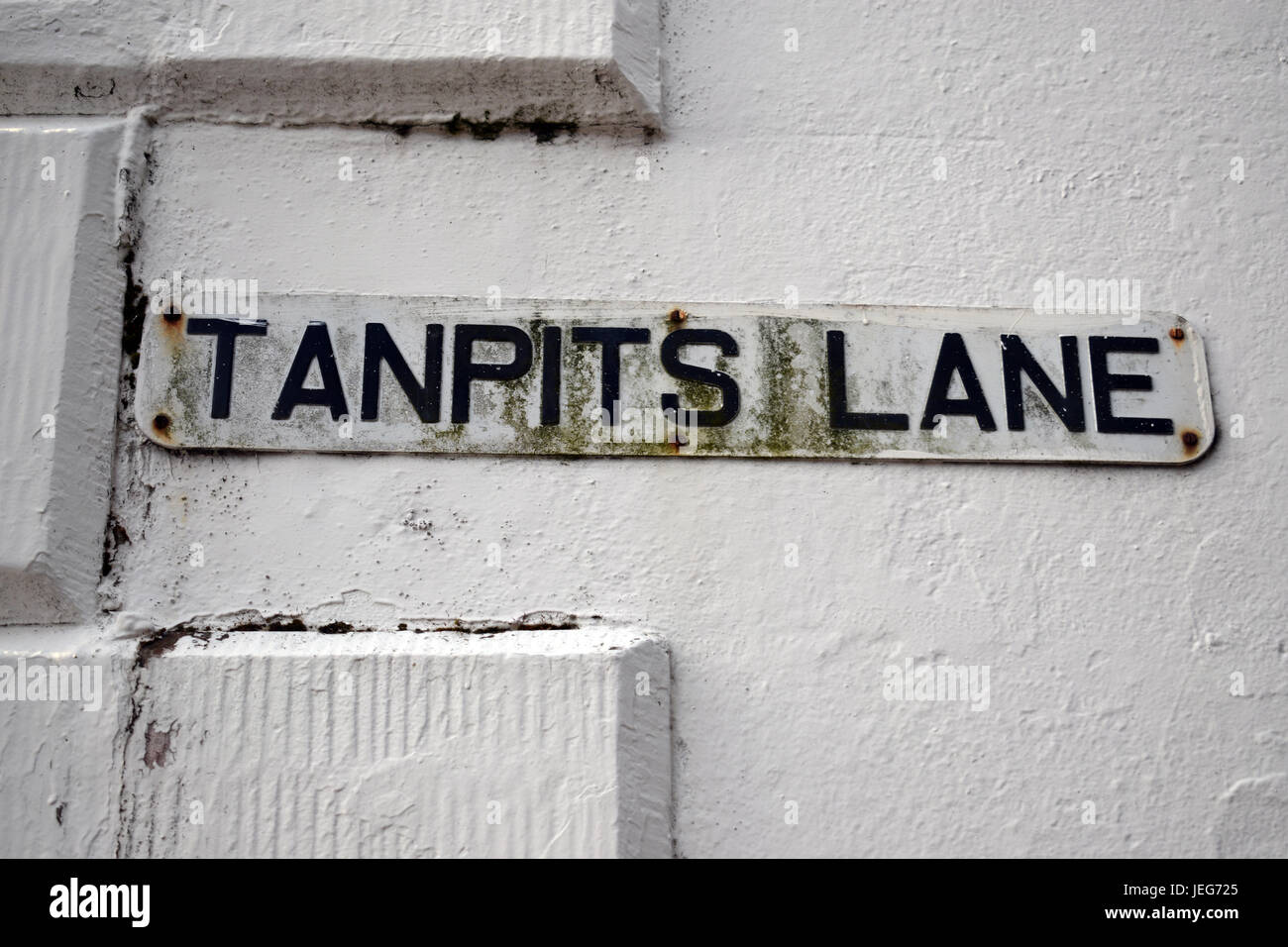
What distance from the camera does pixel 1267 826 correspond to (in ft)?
4.76

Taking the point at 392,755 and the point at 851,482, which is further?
the point at 851,482

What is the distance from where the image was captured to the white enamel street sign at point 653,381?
1556mm

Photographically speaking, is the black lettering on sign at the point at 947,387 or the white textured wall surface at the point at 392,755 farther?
the black lettering on sign at the point at 947,387

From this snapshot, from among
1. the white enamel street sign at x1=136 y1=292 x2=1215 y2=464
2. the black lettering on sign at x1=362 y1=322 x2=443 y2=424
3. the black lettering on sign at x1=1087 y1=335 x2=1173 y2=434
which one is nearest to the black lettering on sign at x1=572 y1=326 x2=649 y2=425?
the white enamel street sign at x1=136 y1=292 x2=1215 y2=464

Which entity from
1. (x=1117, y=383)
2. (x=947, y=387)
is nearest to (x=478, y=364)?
(x=947, y=387)

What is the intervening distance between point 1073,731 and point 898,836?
1.06 ft

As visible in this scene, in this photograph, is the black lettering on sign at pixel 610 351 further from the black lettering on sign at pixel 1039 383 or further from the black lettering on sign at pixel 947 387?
the black lettering on sign at pixel 1039 383

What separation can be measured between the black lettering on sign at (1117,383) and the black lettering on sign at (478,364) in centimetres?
96

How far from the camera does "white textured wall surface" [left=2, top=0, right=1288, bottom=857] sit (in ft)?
4.82

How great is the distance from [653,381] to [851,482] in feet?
1.22

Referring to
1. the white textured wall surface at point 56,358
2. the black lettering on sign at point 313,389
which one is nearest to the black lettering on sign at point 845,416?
the black lettering on sign at point 313,389

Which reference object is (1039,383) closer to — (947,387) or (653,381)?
(947,387)

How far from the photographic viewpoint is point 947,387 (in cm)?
159
